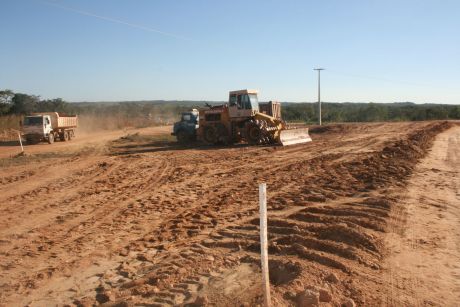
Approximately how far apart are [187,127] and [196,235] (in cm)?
1920

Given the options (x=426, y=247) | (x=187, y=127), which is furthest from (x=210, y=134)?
(x=426, y=247)

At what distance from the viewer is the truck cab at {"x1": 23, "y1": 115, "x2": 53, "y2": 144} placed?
2877cm

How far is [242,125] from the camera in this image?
77.2ft

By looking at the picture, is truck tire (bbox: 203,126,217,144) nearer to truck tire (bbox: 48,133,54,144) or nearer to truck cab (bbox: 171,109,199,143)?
truck cab (bbox: 171,109,199,143)

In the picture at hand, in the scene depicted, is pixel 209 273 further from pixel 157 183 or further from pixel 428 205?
pixel 157 183

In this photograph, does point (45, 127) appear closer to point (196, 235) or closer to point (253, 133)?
point (253, 133)

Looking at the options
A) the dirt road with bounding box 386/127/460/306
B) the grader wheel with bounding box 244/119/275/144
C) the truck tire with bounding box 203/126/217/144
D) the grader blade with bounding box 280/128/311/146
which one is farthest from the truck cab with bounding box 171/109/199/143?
the dirt road with bounding box 386/127/460/306

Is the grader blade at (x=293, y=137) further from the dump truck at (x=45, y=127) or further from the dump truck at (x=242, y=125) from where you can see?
the dump truck at (x=45, y=127)

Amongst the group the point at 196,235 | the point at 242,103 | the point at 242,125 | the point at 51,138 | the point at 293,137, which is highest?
the point at 242,103

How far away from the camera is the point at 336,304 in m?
4.54

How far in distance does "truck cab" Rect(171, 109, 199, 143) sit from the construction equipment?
138 cm

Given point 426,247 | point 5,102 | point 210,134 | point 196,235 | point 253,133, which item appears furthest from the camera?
point 5,102

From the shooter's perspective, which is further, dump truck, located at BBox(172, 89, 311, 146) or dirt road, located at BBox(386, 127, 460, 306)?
dump truck, located at BBox(172, 89, 311, 146)

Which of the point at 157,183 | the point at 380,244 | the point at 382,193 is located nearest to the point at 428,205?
the point at 382,193
